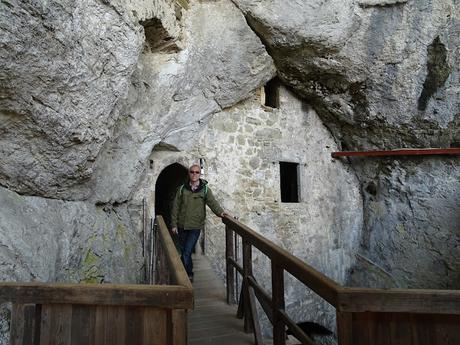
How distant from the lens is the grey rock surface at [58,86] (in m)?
2.77

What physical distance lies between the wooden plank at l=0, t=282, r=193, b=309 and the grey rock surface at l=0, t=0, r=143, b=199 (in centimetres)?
183

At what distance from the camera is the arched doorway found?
777 centimetres

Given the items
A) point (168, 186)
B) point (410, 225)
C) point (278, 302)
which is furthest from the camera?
point (168, 186)

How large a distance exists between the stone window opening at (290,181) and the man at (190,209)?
407cm

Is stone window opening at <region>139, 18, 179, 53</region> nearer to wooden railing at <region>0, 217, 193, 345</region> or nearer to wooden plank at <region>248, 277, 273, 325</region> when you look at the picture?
wooden plank at <region>248, 277, 273, 325</region>

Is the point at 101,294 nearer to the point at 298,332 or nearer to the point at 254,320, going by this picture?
the point at 298,332

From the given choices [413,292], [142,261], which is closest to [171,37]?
[142,261]

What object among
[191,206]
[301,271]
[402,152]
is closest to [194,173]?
[191,206]

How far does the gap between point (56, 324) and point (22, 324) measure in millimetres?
181

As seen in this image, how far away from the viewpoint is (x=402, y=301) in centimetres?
157

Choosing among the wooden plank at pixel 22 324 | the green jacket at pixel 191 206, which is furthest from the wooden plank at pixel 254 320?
the wooden plank at pixel 22 324

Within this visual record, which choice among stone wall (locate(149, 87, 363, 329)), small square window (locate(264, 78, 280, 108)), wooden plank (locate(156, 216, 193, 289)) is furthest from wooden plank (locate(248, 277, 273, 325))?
small square window (locate(264, 78, 280, 108))

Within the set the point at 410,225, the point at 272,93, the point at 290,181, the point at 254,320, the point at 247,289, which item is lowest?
the point at 254,320

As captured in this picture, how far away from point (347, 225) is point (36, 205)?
23.3ft
